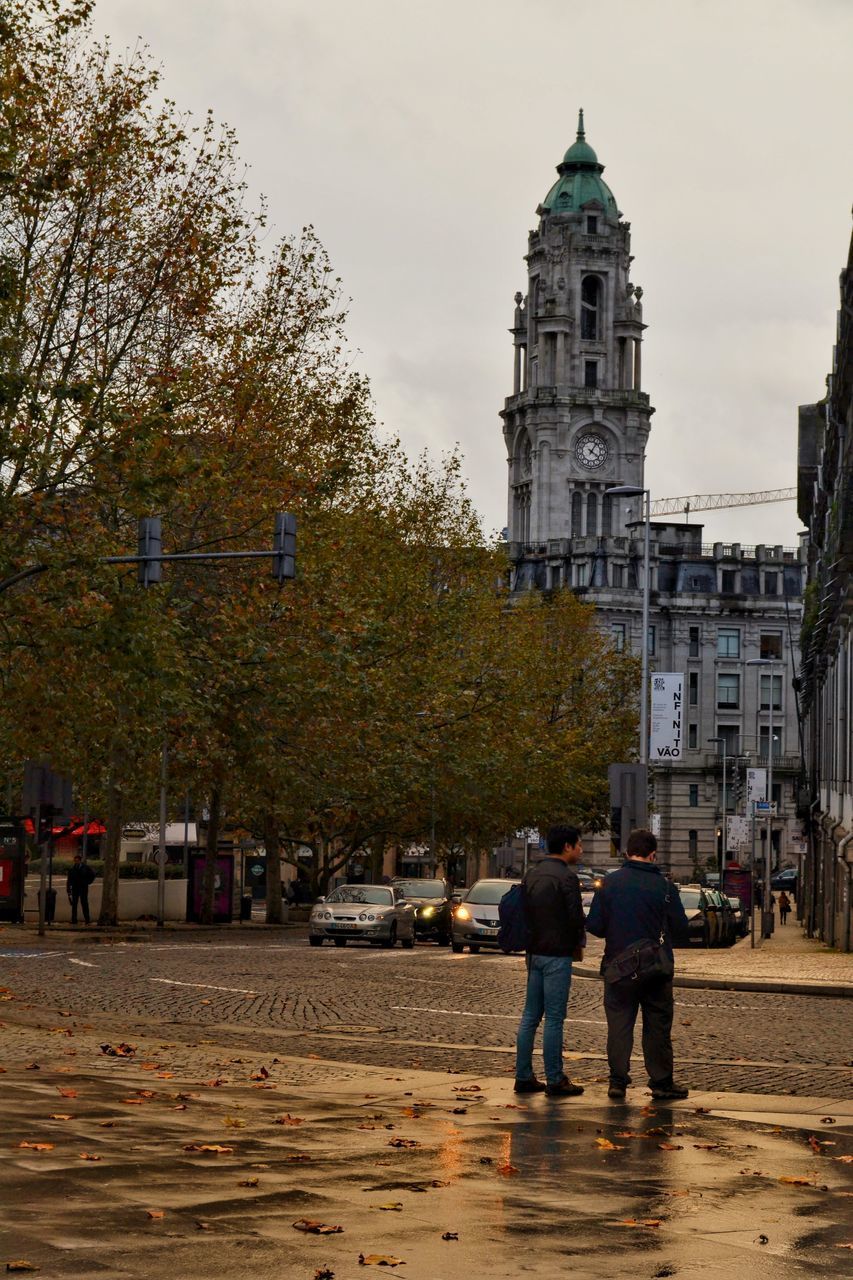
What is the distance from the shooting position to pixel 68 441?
116 feet

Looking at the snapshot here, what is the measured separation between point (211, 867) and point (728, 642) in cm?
10258

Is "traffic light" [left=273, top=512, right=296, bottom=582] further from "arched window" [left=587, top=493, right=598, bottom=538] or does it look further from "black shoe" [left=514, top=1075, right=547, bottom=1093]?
"arched window" [left=587, top=493, right=598, bottom=538]

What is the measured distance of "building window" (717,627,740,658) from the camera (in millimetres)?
153500

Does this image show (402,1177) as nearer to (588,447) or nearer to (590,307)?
(588,447)

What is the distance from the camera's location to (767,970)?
3212 cm

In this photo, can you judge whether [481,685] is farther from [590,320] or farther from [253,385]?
[590,320]

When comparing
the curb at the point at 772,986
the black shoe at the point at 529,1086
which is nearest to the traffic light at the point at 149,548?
the curb at the point at 772,986

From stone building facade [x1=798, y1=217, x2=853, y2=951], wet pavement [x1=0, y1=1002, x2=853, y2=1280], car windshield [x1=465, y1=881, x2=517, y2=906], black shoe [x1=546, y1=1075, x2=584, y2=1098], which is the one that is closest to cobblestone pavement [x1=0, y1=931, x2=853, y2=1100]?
black shoe [x1=546, y1=1075, x2=584, y2=1098]

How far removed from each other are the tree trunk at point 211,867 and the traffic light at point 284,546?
24.9 metres

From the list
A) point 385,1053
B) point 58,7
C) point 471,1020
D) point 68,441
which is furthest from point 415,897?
point 385,1053

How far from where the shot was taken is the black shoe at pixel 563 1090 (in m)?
14.0

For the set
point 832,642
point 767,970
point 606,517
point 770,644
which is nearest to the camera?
point 767,970

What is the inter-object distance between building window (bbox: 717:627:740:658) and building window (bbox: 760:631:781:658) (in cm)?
194

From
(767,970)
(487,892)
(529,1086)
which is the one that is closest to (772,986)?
(767,970)
